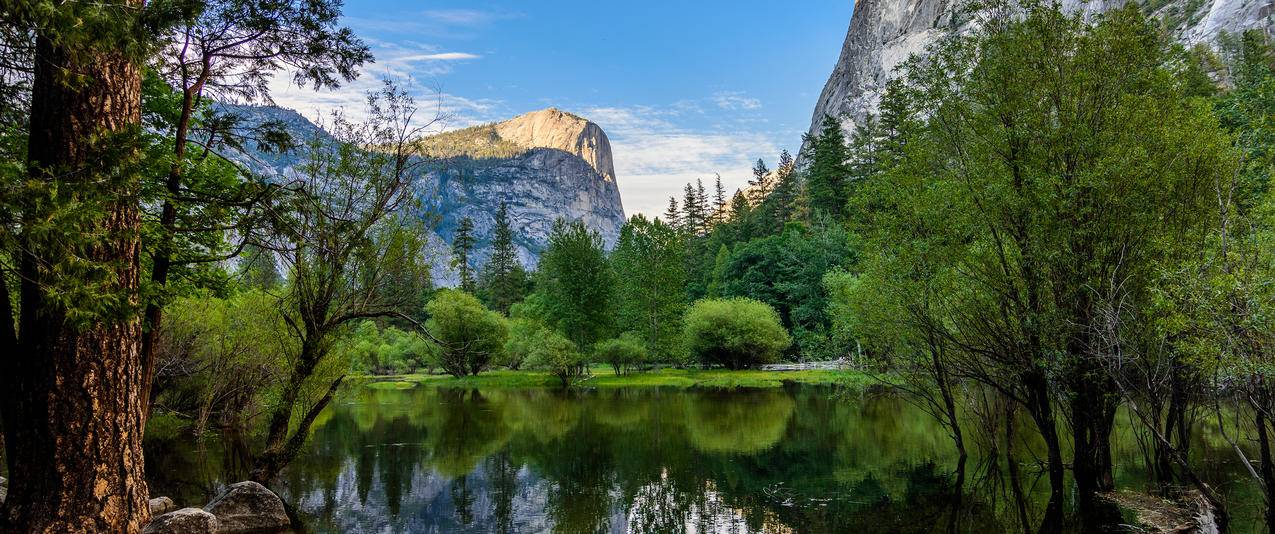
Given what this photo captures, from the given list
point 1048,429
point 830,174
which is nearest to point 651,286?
point 830,174

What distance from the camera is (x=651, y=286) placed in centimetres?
6238

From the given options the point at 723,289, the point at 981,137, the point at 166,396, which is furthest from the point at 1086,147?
the point at 723,289

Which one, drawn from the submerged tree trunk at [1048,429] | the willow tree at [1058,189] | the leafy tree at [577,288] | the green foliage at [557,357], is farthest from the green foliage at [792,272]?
the willow tree at [1058,189]

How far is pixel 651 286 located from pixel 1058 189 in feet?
161

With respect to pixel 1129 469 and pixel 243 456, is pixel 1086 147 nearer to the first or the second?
pixel 1129 469

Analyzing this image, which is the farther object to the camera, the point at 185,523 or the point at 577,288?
the point at 577,288

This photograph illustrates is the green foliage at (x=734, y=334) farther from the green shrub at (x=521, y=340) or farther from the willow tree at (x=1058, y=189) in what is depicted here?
the willow tree at (x=1058, y=189)

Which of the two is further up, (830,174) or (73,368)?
(830,174)

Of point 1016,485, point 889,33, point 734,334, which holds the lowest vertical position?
point 1016,485

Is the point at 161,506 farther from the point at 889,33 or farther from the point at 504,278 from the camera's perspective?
the point at 889,33

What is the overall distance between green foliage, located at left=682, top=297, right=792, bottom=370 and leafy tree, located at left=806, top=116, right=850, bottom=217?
26606mm

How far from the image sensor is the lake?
15.3m

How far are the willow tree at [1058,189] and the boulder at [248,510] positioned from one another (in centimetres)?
1636

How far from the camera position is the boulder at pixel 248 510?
14.5 metres
